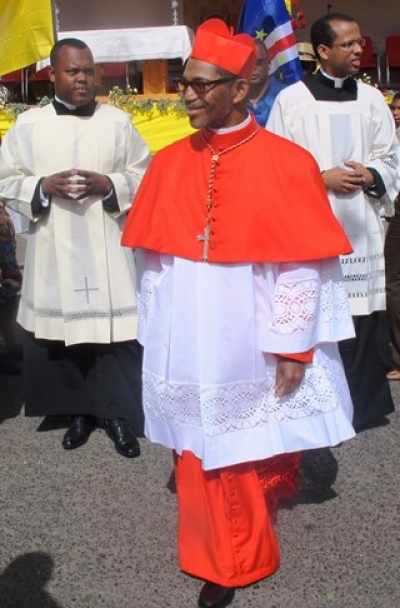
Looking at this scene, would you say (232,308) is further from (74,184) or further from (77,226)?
(77,226)

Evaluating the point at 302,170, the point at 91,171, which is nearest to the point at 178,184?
the point at 302,170

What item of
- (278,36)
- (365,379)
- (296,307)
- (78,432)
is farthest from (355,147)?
(78,432)

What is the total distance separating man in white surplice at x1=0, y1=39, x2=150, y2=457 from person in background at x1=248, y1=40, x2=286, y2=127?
0.80m

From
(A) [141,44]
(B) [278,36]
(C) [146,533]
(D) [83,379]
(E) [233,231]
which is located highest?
(A) [141,44]

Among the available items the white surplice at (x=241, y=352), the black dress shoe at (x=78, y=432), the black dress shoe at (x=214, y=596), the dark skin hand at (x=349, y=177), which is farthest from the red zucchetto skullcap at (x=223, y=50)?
the black dress shoe at (x=78, y=432)

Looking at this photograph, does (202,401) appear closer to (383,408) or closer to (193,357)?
(193,357)

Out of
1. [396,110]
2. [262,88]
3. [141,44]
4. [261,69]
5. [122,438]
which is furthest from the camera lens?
[141,44]

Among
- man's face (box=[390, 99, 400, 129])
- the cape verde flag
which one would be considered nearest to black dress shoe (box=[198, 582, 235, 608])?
the cape verde flag

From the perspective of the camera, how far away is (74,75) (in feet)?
13.0

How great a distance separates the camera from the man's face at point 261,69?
445 centimetres

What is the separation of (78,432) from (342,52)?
2.43 m

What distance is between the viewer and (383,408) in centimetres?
446

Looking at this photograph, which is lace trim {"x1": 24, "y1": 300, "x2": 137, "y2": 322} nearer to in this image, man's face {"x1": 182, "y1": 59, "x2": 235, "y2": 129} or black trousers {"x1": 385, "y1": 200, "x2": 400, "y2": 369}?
man's face {"x1": 182, "y1": 59, "x2": 235, "y2": 129}

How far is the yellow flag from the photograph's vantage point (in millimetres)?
8016
